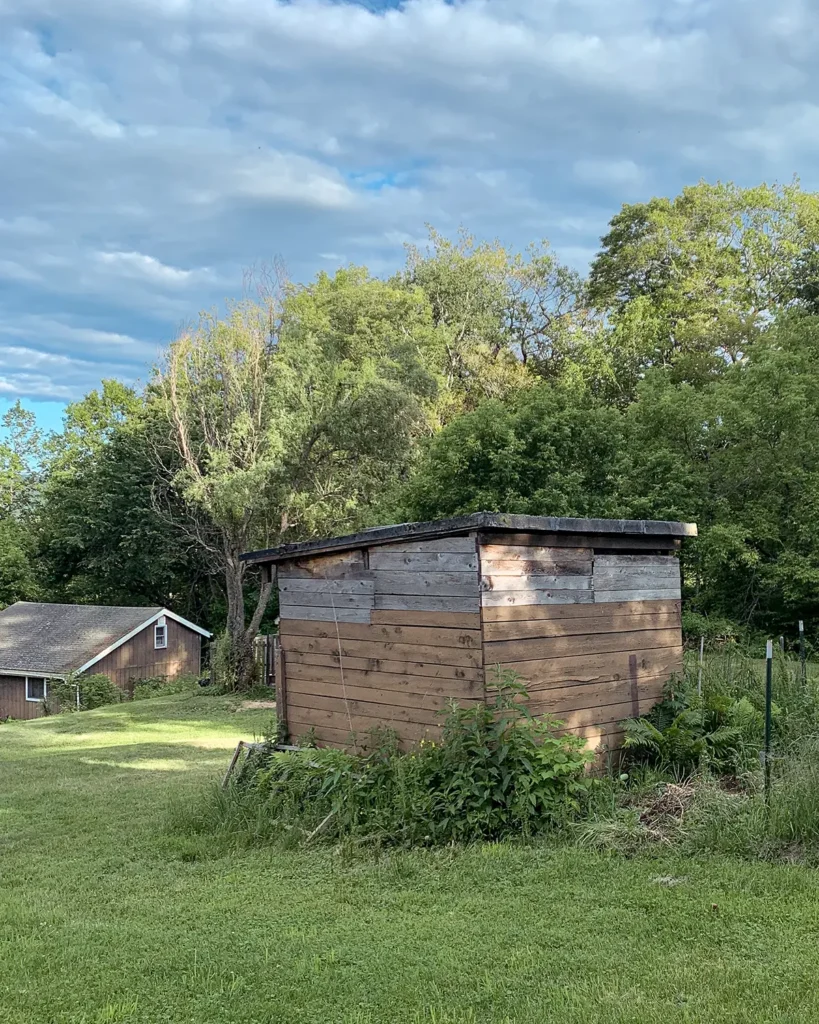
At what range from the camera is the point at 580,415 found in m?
20.7

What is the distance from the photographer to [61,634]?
102 feet

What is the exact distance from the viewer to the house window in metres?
29.3

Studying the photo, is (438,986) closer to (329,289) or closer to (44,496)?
(329,289)

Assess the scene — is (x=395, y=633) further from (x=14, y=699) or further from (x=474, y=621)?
(x=14, y=699)

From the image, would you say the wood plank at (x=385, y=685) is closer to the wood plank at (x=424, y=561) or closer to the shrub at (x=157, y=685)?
the wood plank at (x=424, y=561)

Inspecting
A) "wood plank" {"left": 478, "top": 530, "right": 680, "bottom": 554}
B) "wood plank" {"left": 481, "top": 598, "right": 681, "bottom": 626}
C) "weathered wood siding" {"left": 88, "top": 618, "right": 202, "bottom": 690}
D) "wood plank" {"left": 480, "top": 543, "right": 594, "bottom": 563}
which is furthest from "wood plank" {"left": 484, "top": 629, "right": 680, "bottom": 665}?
"weathered wood siding" {"left": 88, "top": 618, "right": 202, "bottom": 690}

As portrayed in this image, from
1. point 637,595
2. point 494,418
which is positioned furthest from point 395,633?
point 494,418

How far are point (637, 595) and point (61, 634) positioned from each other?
28.7m

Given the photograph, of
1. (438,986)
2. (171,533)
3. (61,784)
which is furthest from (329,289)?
(438,986)

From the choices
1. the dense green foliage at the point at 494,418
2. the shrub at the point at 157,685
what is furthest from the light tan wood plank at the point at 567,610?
the shrub at the point at 157,685

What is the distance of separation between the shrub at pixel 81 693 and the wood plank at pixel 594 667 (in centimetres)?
2489

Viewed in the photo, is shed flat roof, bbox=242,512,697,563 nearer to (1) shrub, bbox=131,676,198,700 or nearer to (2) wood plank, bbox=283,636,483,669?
(2) wood plank, bbox=283,636,483,669

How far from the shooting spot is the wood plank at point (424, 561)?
20.8ft

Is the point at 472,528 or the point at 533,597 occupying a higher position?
the point at 472,528
